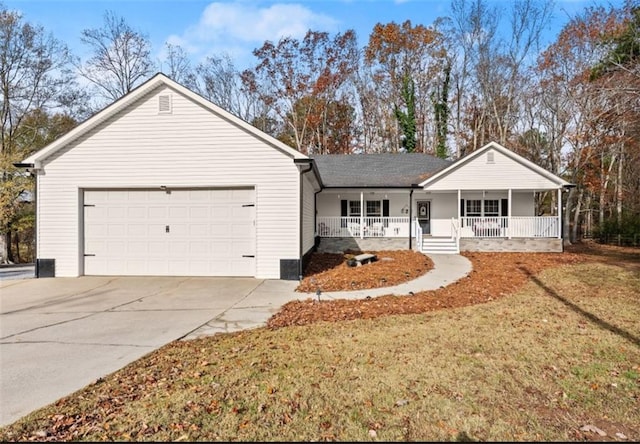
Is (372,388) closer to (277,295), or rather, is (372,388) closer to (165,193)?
(277,295)

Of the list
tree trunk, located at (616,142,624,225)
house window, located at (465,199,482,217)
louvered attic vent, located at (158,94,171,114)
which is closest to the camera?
louvered attic vent, located at (158,94,171,114)

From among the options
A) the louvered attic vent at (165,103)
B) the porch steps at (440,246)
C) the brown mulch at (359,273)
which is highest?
the louvered attic vent at (165,103)

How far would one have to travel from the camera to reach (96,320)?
5895 mm

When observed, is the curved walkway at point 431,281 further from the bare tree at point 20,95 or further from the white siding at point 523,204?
the bare tree at point 20,95

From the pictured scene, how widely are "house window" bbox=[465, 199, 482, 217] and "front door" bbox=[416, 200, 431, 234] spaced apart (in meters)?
1.93

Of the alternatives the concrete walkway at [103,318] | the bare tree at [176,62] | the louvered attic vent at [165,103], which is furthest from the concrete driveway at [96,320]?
the bare tree at [176,62]

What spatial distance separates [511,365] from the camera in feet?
12.9

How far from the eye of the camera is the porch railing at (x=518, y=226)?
15.6 m

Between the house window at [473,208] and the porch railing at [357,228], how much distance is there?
143 inches

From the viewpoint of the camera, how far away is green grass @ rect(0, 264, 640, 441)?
8.81 ft

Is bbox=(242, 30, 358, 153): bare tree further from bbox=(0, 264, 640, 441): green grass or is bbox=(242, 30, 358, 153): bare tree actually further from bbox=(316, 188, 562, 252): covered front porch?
bbox=(0, 264, 640, 441): green grass

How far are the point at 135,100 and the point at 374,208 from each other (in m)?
12.1

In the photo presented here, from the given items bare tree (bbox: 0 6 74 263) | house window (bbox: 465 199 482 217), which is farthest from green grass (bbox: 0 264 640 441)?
bare tree (bbox: 0 6 74 263)

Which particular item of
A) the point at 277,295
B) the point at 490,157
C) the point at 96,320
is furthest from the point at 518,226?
the point at 96,320
